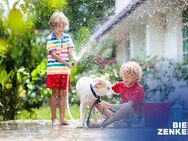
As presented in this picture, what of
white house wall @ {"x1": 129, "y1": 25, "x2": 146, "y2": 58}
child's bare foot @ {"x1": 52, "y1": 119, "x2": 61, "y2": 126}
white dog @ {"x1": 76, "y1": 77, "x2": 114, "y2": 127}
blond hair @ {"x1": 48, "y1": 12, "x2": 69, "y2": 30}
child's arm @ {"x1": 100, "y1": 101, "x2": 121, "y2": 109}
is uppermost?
blond hair @ {"x1": 48, "y1": 12, "x2": 69, "y2": 30}

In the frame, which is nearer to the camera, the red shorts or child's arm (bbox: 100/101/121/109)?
child's arm (bbox: 100/101/121/109)

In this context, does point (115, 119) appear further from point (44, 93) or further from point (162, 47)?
point (44, 93)

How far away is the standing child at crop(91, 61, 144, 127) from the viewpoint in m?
2.14

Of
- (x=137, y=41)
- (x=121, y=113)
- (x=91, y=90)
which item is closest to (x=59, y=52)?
(x=91, y=90)

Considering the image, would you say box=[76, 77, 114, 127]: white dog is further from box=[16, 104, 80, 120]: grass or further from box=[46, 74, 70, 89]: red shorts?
box=[16, 104, 80, 120]: grass

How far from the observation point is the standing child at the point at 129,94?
2.14 meters

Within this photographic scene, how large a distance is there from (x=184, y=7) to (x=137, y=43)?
225 millimetres

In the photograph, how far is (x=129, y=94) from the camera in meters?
2.20

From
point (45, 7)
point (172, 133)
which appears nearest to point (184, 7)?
point (45, 7)

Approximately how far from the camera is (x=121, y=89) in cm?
224

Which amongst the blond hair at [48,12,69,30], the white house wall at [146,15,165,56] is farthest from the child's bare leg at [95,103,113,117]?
the white house wall at [146,15,165,56]

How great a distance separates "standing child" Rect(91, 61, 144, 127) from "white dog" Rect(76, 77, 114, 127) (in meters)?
0.03

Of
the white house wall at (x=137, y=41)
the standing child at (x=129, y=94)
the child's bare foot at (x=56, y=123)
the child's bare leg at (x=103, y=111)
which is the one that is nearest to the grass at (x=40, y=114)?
the white house wall at (x=137, y=41)

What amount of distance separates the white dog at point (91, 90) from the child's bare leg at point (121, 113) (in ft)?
0.18
